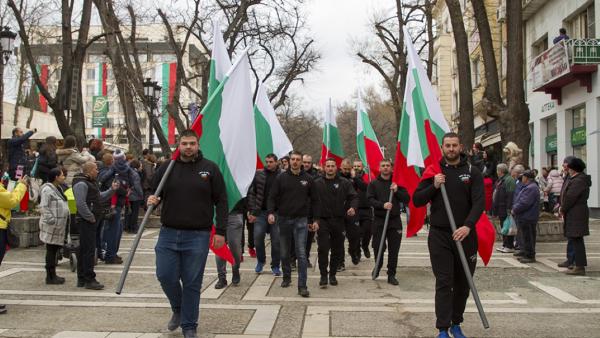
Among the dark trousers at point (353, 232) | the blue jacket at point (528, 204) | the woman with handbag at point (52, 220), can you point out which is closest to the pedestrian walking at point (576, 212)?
the blue jacket at point (528, 204)

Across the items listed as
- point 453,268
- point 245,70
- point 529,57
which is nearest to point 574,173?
point 453,268

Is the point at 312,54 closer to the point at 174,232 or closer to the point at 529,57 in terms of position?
the point at 529,57

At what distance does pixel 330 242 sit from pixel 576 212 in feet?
13.3

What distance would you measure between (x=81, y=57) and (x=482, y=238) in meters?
14.4

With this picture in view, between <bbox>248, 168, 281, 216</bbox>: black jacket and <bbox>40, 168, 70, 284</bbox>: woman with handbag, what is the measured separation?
9.70ft

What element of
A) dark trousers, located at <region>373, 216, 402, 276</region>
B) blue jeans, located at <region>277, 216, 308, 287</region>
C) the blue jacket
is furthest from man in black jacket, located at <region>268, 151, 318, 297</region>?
the blue jacket

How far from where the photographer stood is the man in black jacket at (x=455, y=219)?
573 cm

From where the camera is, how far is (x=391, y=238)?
9.02m

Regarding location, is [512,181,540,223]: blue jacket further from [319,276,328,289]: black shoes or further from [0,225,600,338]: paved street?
[319,276,328,289]: black shoes

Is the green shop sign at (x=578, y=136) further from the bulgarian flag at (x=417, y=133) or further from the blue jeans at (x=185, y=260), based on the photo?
the blue jeans at (x=185, y=260)

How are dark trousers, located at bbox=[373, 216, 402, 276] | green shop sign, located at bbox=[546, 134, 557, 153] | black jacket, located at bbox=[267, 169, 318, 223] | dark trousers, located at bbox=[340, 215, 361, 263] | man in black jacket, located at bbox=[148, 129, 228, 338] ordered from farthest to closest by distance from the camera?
green shop sign, located at bbox=[546, 134, 557, 153] → dark trousers, located at bbox=[340, 215, 361, 263] → dark trousers, located at bbox=[373, 216, 402, 276] → black jacket, located at bbox=[267, 169, 318, 223] → man in black jacket, located at bbox=[148, 129, 228, 338]

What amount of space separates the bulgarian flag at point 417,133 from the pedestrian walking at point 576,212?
9.70ft

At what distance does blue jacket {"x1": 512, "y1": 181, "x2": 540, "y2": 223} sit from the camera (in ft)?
35.3

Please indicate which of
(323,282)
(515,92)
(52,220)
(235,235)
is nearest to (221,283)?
(235,235)
